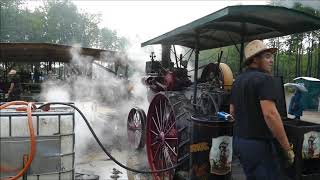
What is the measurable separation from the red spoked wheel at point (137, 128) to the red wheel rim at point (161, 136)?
0.62 metres

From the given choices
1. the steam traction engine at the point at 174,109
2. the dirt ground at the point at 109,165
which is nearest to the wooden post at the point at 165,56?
the steam traction engine at the point at 174,109

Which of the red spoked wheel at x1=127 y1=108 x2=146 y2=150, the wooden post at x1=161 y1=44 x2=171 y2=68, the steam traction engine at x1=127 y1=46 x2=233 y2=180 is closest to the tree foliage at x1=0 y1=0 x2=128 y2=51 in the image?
the wooden post at x1=161 y1=44 x2=171 y2=68

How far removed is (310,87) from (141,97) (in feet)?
34.1

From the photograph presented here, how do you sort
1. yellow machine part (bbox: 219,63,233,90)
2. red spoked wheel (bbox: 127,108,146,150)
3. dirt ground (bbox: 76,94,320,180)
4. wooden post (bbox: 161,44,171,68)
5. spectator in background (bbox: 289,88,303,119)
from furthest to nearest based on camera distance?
spectator in background (bbox: 289,88,303,119), wooden post (bbox: 161,44,171,68), red spoked wheel (bbox: 127,108,146,150), dirt ground (bbox: 76,94,320,180), yellow machine part (bbox: 219,63,233,90)

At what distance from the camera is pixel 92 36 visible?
5528cm

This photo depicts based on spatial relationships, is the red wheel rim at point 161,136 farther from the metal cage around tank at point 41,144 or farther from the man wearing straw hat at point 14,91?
the man wearing straw hat at point 14,91

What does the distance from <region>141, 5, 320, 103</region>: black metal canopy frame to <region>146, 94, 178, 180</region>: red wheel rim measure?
0.97 metres

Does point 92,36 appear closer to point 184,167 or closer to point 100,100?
point 100,100

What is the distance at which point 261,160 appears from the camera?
124 inches

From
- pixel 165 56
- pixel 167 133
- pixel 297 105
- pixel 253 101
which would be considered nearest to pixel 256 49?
pixel 253 101

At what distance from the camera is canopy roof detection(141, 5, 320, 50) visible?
13.0 feet

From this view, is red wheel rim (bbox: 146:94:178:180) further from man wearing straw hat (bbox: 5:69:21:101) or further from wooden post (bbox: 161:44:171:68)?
man wearing straw hat (bbox: 5:69:21:101)

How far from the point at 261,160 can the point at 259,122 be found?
34 cm

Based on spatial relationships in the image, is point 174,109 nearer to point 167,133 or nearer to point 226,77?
point 167,133
